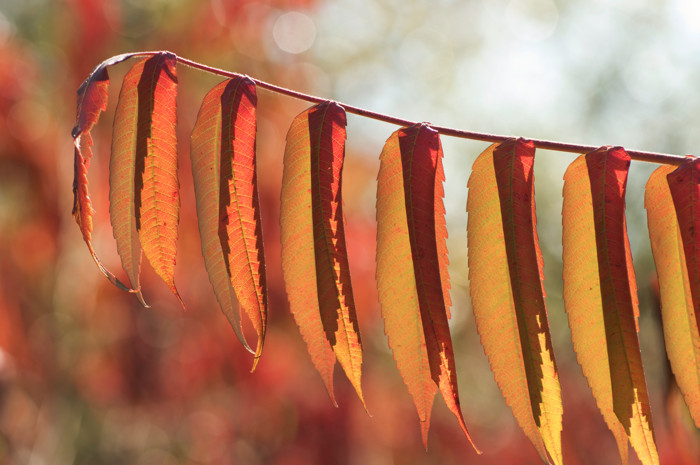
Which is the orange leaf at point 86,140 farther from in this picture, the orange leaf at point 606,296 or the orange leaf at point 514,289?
the orange leaf at point 606,296

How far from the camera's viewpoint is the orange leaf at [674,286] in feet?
2.43

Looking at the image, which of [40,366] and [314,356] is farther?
[40,366]

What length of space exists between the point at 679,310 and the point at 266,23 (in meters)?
6.36

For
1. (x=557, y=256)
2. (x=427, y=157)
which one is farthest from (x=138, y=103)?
(x=557, y=256)

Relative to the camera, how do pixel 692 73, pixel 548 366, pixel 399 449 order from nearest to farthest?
1. pixel 548 366
2. pixel 399 449
3. pixel 692 73

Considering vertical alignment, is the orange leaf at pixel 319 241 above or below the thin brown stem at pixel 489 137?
below

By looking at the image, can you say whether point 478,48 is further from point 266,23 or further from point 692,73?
point 266,23

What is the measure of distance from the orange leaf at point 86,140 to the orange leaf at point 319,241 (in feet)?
0.70

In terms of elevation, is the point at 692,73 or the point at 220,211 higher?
the point at 692,73

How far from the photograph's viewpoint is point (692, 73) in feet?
45.5

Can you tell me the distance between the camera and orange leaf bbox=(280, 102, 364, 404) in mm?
742

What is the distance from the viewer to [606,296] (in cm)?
73

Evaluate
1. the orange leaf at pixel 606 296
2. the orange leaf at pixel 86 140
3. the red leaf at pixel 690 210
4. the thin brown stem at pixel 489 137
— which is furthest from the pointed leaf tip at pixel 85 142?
the red leaf at pixel 690 210

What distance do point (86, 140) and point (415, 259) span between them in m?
0.42
